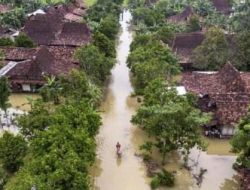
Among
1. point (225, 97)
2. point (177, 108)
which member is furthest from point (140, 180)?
point (225, 97)

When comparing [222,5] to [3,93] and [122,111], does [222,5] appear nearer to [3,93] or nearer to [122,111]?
[122,111]

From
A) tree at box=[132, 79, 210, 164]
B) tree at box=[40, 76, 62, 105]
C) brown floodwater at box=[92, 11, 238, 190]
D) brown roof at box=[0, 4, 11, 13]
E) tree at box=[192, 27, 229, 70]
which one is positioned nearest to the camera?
tree at box=[132, 79, 210, 164]

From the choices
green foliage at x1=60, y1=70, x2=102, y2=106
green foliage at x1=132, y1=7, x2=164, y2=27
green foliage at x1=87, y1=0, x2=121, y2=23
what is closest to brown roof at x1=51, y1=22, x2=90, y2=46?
green foliage at x1=87, y1=0, x2=121, y2=23

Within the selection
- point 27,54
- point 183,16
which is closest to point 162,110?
point 27,54

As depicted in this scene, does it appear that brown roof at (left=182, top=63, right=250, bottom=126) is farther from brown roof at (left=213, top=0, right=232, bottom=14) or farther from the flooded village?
brown roof at (left=213, top=0, right=232, bottom=14)

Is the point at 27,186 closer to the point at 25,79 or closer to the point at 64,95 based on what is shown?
the point at 64,95

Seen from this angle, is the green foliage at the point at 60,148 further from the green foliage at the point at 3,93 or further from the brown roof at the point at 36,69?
the brown roof at the point at 36,69
